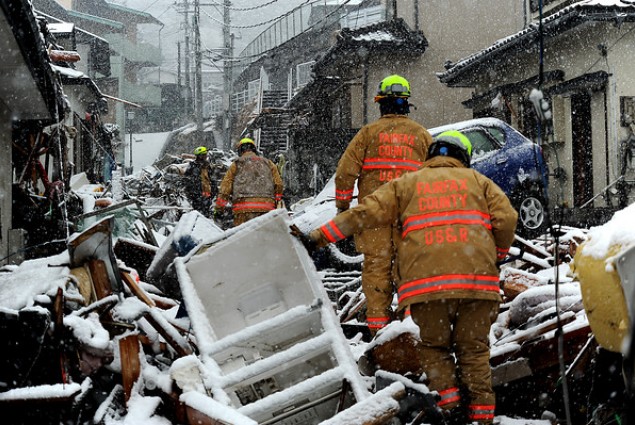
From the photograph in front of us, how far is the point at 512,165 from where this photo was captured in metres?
9.77

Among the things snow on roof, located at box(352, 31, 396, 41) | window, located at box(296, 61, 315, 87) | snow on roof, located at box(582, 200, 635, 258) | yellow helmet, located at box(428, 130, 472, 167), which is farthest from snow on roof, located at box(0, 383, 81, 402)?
window, located at box(296, 61, 315, 87)

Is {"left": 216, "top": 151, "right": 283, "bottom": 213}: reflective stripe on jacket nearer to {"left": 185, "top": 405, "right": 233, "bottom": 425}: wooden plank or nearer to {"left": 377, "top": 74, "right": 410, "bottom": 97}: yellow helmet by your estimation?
{"left": 377, "top": 74, "right": 410, "bottom": 97}: yellow helmet

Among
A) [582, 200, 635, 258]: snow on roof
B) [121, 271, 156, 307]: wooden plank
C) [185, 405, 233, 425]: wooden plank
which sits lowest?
[185, 405, 233, 425]: wooden plank

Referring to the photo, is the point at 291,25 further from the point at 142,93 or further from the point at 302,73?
the point at 142,93

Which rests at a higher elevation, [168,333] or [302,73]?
[302,73]

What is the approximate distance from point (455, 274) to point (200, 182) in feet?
32.5

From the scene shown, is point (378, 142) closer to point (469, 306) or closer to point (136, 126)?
point (469, 306)

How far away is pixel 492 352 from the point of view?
4410mm

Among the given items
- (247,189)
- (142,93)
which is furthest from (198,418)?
(142,93)

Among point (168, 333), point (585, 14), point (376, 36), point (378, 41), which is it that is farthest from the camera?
point (376, 36)

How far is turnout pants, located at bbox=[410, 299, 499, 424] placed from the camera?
360 cm

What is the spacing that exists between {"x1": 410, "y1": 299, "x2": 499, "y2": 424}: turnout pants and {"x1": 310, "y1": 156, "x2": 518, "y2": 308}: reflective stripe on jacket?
108mm

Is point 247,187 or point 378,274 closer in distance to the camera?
point 378,274

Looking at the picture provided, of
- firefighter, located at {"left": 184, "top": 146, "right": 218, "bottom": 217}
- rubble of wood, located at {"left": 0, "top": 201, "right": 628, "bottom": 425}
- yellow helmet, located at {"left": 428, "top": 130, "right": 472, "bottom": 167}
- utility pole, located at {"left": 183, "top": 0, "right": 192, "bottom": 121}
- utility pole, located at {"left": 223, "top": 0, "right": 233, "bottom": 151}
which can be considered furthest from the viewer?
utility pole, located at {"left": 183, "top": 0, "right": 192, "bottom": 121}
